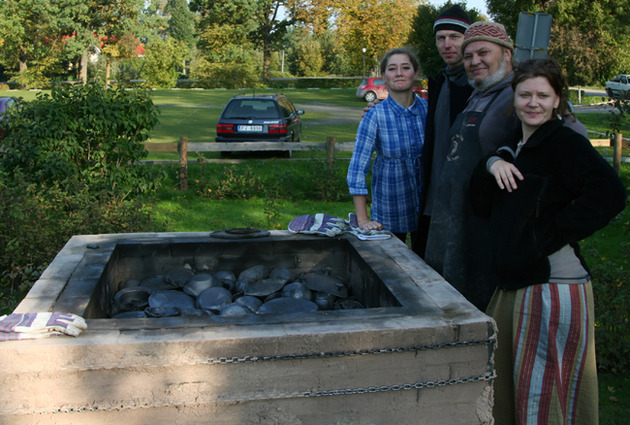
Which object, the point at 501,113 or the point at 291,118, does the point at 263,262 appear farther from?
the point at 291,118

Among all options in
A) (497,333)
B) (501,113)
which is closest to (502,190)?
(501,113)

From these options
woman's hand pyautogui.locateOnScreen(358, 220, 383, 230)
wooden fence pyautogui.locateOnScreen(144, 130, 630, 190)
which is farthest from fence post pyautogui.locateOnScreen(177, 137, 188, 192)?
woman's hand pyautogui.locateOnScreen(358, 220, 383, 230)

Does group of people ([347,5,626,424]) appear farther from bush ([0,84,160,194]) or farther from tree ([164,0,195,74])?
A: tree ([164,0,195,74])

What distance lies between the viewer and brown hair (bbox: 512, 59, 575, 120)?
2664 mm

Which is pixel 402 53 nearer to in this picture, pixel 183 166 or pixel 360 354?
pixel 360 354

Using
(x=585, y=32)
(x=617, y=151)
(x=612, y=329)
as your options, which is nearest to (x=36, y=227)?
(x=612, y=329)

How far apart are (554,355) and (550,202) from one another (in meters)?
0.65

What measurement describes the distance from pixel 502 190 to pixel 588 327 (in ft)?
2.31

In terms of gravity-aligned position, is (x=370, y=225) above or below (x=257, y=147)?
above

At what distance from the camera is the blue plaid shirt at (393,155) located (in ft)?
12.8

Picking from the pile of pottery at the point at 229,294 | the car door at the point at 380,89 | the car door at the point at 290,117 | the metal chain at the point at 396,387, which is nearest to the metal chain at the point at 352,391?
the metal chain at the point at 396,387

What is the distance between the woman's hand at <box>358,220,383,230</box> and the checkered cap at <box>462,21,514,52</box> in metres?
1.35

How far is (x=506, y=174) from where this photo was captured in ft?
8.89

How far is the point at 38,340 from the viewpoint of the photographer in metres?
2.54
